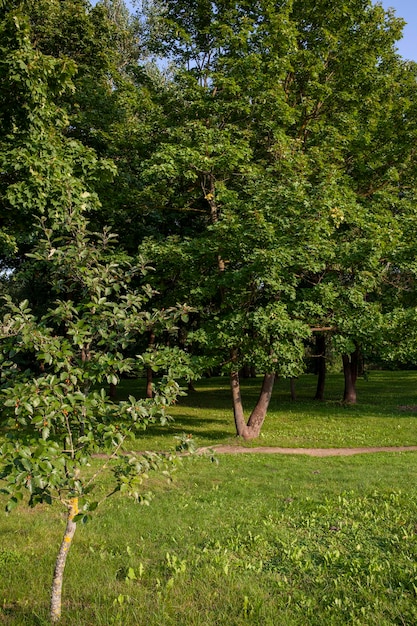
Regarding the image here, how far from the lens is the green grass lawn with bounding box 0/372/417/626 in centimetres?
448

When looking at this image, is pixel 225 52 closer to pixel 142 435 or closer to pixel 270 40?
pixel 270 40

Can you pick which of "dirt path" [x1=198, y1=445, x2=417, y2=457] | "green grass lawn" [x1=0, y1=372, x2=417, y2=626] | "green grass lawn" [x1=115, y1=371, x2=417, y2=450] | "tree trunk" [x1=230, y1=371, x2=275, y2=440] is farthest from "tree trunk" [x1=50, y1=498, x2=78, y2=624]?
"tree trunk" [x1=230, y1=371, x2=275, y2=440]

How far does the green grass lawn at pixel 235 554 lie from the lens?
4484 mm

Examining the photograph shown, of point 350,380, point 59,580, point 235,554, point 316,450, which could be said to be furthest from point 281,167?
point 350,380

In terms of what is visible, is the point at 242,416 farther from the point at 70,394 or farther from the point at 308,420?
the point at 70,394

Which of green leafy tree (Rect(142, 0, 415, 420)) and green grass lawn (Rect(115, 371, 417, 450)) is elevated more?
green leafy tree (Rect(142, 0, 415, 420))

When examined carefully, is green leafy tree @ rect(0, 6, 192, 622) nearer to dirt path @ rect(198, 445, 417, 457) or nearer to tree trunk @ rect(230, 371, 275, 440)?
dirt path @ rect(198, 445, 417, 457)

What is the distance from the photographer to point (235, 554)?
234 inches

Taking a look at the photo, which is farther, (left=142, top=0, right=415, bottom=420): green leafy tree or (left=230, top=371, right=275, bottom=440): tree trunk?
→ (left=230, top=371, right=275, bottom=440): tree trunk

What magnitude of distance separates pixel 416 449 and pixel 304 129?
1121 centimetres

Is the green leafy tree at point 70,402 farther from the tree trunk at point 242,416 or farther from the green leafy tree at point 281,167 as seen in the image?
the tree trunk at point 242,416

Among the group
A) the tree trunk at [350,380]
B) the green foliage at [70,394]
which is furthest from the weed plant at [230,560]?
the tree trunk at [350,380]

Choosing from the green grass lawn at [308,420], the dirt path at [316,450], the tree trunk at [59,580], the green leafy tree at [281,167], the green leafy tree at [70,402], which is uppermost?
the green leafy tree at [281,167]

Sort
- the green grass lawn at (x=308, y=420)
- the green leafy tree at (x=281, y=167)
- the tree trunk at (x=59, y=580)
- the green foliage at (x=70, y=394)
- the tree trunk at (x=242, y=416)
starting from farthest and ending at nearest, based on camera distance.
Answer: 1. the tree trunk at (x=242, y=416)
2. the green grass lawn at (x=308, y=420)
3. the green leafy tree at (x=281, y=167)
4. the tree trunk at (x=59, y=580)
5. the green foliage at (x=70, y=394)
